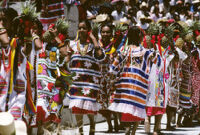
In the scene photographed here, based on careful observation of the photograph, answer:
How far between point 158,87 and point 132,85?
143 centimetres

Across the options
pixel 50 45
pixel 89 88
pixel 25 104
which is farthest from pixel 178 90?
pixel 25 104

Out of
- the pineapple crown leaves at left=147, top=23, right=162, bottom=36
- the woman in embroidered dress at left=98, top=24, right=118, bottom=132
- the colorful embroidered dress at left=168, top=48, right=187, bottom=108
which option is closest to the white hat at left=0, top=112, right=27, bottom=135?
the woman in embroidered dress at left=98, top=24, right=118, bottom=132

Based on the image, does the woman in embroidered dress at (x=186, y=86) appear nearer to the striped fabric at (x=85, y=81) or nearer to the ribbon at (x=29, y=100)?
the striped fabric at (x=85, y=81)

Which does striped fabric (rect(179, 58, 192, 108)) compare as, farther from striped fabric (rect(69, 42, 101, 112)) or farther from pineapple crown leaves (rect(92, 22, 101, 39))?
striped fabric (rect(69, 42, 101, 112))

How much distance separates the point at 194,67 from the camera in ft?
37.2

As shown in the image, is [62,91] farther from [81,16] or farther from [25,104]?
[81,16]

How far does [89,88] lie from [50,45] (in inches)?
40.4

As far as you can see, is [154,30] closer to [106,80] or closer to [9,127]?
[106,80]

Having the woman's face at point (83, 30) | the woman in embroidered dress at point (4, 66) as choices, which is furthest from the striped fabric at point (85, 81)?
the woman in embroidered dress at point (4, 66)

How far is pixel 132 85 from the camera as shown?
7.74 meters

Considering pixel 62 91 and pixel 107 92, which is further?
pixel 107 92

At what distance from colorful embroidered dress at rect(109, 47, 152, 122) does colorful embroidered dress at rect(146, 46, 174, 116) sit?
0.92 meters

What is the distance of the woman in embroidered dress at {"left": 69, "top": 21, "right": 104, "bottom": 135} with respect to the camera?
814 centimetres

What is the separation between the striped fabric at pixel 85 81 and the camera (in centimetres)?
816
